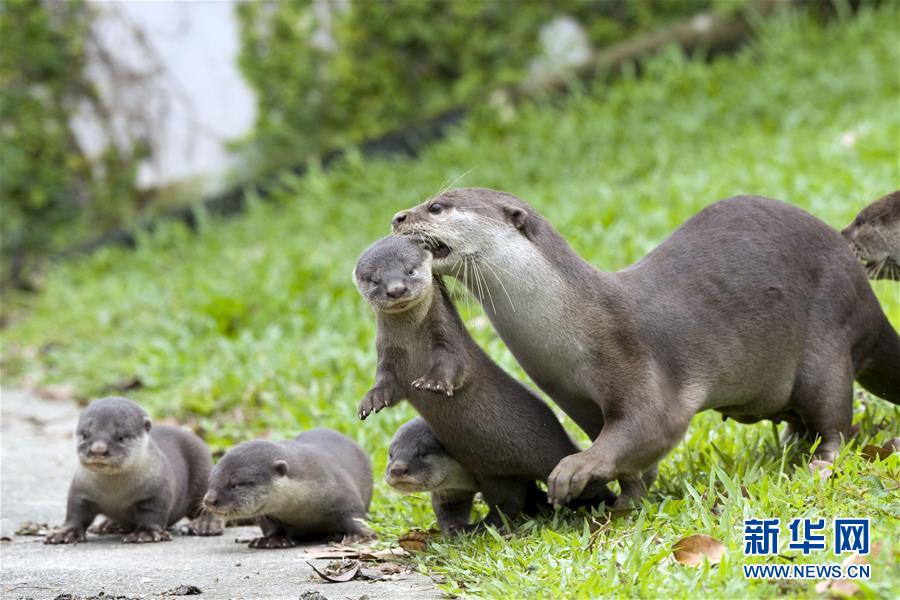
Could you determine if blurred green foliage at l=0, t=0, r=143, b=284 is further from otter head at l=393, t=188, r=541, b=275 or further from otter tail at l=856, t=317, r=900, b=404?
otter tail at l=856, t=317, r=900, b=404

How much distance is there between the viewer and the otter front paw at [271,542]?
490cm

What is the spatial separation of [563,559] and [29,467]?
3751 mm

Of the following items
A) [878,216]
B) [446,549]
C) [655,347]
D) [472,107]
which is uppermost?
[472,107]

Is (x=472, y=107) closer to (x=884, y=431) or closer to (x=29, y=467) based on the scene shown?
(x=29, y=467)

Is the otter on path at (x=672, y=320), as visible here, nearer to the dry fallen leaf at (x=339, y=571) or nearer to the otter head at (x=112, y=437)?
the dry fallen leaf at (x=339, y=571)

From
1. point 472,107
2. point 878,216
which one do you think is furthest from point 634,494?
point 472,107

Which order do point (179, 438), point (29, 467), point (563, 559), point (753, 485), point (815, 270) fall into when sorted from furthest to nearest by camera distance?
point (29, 467)
point (179, 438)
point (815, 270)
point (753, 485)
point (563, 559)

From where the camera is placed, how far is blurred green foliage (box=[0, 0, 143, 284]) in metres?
13.4

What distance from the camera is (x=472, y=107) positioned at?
43.6 feet

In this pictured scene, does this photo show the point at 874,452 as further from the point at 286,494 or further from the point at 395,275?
the point at 286,494

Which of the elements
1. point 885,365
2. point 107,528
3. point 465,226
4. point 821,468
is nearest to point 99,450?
point 107,528

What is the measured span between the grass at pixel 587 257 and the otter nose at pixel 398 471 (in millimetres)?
309

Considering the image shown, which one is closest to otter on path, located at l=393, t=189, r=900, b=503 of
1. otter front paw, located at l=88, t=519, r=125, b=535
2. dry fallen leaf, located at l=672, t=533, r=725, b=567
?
dry fallen leaf, located at l=672, t=533, r=725, b=567

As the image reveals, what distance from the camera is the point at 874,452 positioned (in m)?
4.24
